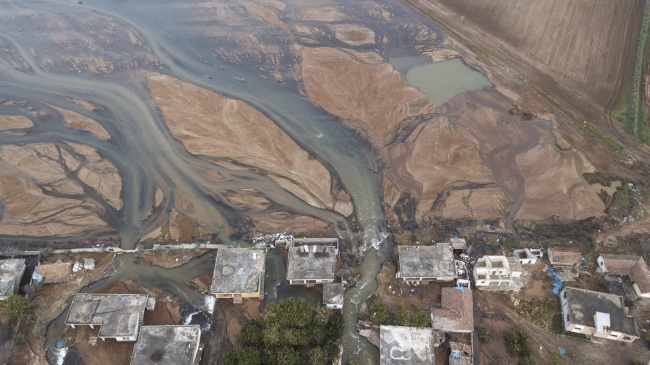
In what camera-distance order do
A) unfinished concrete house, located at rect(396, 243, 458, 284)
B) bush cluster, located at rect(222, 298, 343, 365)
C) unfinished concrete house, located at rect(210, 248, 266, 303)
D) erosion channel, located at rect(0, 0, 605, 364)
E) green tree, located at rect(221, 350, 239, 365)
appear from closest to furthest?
green tree, located at rect(221, 350, 239, 365), bush cluster, located at rect(222, 298, 343, 365), unfinished concrete house, located at rect(210, 248, 266, 303), unfinished concrete house, located at rect(396, 243, 458, 284), erosion channel, located at rect(0, 0, 605, 364)

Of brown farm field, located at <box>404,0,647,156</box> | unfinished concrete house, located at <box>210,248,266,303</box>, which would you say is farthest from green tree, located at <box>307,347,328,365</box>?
brown farm field, located at <box>404,0,647,156</box>

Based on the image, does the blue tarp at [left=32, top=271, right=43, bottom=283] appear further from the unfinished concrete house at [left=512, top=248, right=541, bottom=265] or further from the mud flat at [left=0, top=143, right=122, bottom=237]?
the unfinished concrete house at [left=512, top=248, right=541, bottom=265]

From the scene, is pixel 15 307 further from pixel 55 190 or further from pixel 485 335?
pixel 485 335

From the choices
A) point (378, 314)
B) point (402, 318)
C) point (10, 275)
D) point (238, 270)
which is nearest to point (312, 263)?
point (238, 270)

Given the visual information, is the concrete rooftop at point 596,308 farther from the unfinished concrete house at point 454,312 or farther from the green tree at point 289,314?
the green tree at point 289,314

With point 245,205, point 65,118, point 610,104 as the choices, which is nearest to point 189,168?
point 245,205

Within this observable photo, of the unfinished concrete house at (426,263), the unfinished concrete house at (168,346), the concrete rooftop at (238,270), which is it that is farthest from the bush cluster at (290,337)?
the unfinished concrete house at (426,263)
